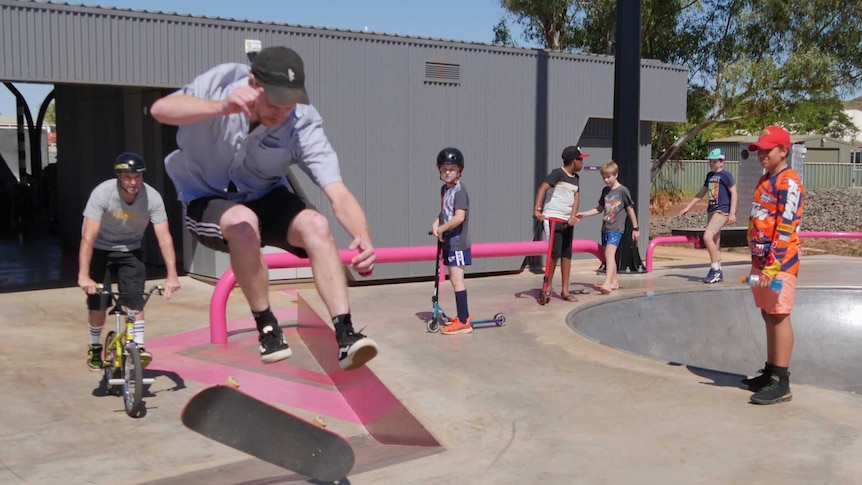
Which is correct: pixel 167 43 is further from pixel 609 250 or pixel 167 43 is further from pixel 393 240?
pixel 609 250

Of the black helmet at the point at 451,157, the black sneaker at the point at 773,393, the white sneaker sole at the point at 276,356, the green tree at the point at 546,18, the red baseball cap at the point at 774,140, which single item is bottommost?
the black sneaker at the point at 773,393

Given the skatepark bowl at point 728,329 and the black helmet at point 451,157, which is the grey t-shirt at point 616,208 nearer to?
the skatepark bowl at point 728,329

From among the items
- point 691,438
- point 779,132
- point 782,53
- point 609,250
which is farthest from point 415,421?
point 782,53

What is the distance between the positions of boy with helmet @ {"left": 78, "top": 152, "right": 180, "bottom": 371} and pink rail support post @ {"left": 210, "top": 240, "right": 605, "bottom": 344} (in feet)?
3.94

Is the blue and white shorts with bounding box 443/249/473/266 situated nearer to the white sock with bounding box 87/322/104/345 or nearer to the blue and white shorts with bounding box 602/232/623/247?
the blue and white shorts with bounding box 602/232/623/247

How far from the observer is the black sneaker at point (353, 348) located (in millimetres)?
3982

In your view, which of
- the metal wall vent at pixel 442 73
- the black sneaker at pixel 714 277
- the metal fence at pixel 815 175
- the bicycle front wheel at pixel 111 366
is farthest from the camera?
the metal fence at pixel 815 175

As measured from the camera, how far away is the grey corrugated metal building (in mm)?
11250

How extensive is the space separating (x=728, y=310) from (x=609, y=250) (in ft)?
5.78

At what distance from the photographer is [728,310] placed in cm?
1096

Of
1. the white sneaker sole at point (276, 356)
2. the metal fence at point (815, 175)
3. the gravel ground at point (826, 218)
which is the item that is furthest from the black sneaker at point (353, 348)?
the metal fence at point (815, 175)

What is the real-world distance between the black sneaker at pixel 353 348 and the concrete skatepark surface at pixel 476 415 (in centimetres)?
114

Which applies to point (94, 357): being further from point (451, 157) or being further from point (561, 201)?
point (561, 201)

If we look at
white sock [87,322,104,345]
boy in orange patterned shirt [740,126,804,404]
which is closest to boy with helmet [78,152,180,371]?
white sock [87,322,104,345]
